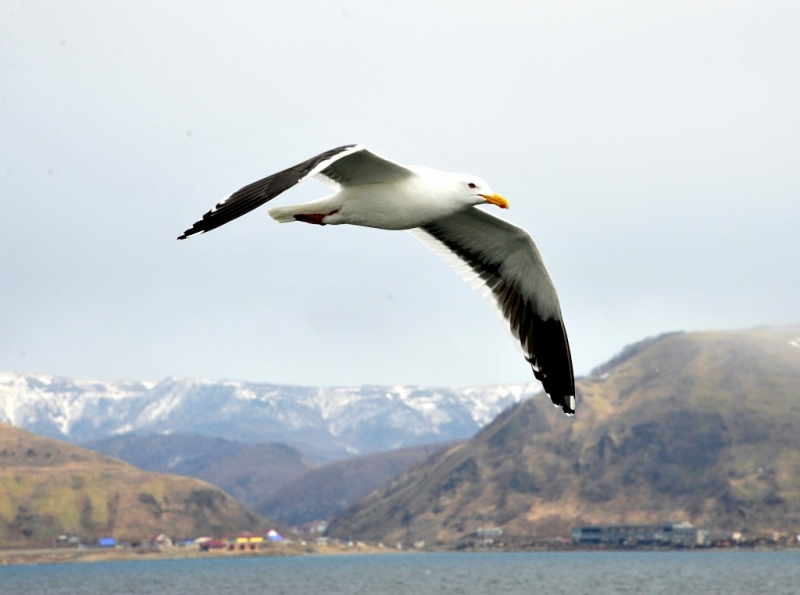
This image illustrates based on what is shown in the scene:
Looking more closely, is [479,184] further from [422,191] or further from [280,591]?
[280,591]

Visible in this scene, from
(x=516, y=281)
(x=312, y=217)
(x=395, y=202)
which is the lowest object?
(x=516, y=281)

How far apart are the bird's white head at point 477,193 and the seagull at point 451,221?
0.05 ft

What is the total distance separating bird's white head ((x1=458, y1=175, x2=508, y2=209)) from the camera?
1501 centimetres

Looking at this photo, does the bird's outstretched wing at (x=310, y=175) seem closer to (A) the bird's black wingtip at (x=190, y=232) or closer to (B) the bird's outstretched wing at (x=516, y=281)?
(A) the bird's black wingtip at (x=190, y=232)

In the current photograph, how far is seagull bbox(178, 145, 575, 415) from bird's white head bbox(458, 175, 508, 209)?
0.01 meters

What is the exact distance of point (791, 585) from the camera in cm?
15712

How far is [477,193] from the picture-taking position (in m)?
15.0

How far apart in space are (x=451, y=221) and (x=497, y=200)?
6.90ft

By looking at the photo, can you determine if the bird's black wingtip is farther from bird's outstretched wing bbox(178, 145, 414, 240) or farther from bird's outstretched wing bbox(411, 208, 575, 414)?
bird's outstretched wing bbox(411, 208, 575, 414)

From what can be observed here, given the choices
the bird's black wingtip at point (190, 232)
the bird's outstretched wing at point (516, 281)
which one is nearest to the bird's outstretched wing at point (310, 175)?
the bird's black wingtip at point (190, 232)

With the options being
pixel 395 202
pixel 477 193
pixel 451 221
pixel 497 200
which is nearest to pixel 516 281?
pixel 451 221

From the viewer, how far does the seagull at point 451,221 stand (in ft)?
43.0

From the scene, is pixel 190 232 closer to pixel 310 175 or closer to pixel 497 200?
pixel 310 175

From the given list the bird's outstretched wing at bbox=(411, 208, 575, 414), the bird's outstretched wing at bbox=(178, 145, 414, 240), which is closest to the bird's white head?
the bird's outstretched wing at bbox=(178, 145, 414, 240)
